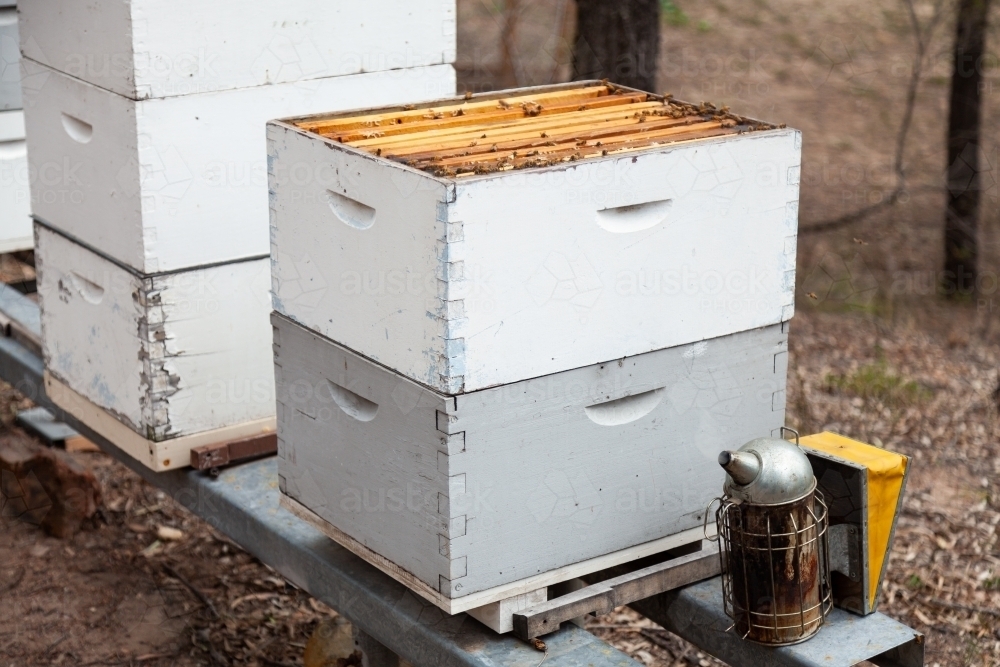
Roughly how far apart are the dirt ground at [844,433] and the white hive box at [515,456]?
27.7 inches

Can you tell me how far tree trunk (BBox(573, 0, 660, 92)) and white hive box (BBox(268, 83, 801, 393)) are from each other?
7.74 feet

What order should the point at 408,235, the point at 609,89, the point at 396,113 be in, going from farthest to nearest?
the point at 609,89 < the point at 396,113 < the point at 408,235

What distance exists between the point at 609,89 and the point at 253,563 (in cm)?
186

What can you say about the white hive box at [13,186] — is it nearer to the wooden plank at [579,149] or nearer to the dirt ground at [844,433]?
the dirt ground at [844,433]

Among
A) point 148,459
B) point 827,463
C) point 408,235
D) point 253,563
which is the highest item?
point 408,235

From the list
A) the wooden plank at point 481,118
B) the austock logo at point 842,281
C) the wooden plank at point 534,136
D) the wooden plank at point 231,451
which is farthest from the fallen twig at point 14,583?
the austock logo at point 842,281

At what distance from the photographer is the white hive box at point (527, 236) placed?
6.81 ft

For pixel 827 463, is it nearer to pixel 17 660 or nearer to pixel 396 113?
pixel 396 113

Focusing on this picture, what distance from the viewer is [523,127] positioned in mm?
2447

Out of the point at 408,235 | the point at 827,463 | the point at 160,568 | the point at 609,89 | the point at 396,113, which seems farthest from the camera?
the point at 160,568

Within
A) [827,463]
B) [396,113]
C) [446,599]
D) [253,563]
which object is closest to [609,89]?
[396,113]

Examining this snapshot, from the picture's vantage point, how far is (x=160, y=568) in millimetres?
3682

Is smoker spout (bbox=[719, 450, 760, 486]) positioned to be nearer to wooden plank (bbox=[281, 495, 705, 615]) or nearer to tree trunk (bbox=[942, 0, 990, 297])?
wooden plank (bbox=[281, 495, 705, 615])

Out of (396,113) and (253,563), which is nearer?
(396,113)
